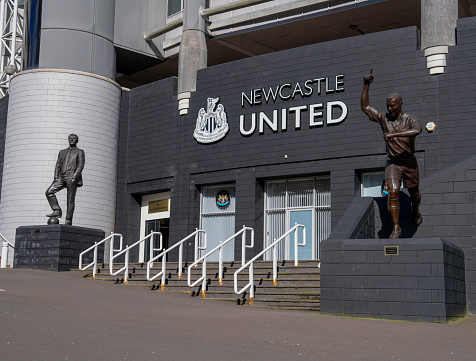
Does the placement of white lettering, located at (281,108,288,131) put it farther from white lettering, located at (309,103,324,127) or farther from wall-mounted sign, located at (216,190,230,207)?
wall-mounted sign, located at (216,190,230,207)

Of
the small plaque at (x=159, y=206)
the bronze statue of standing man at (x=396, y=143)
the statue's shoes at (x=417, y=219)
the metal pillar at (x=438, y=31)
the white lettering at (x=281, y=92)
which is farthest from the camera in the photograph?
the small plaque at (x=159, y=206)

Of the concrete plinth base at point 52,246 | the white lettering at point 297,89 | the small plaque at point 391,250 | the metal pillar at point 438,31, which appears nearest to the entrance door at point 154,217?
the concrete plinth base at point 52,246

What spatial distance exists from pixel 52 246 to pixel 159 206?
22.1ft

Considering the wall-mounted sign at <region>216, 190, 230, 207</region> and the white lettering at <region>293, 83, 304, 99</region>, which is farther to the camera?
the wall-mounted sign at <region>216, 190, 230, 207</region>

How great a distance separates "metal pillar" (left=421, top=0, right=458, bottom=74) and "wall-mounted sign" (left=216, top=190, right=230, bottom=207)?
7377 mm

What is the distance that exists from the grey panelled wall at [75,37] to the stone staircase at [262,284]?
1015cm

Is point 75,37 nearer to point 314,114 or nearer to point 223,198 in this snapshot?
→ point 223,198

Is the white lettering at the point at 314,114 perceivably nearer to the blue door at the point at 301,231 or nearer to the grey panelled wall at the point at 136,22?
the blue door at the point at 301,231

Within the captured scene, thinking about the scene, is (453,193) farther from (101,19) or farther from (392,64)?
(101,19)

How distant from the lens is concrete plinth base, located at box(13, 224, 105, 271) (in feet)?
56.3

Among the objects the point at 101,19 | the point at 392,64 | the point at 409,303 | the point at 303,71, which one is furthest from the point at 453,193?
the point at 101,19

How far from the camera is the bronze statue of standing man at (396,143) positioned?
11.2 meters

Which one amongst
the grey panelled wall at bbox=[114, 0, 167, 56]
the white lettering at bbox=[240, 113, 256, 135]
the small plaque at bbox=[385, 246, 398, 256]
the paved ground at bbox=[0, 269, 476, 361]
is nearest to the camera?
the paved ground at bbox=[0, 269, 476, 361]

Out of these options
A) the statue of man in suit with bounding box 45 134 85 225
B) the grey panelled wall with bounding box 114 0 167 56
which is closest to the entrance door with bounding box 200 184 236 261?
the statue of man in suit with bounding box 45 134 85 225
